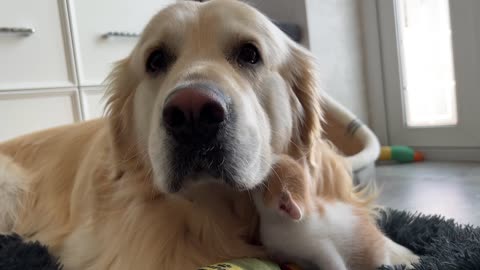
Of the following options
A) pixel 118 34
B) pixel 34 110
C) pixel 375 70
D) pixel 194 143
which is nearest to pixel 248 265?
pixel 194 143


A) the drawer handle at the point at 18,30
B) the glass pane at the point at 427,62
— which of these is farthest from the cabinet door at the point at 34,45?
the glass pane at the point at 427,62

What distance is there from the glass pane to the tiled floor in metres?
0.37

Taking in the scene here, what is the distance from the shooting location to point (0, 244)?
4.57 feet

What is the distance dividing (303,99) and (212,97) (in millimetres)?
476

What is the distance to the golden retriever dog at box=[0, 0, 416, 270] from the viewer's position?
2.85ft

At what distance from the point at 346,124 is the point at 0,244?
5.45 feet

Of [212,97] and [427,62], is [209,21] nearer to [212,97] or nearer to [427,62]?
[212,97]

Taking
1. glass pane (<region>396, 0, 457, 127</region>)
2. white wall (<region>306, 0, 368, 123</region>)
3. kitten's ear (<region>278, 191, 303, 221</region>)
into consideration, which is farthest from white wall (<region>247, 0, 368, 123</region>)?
kitten's ear (<region>278, 191, 303, 221</region>)

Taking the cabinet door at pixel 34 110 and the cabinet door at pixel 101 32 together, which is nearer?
the cabinet door at pixel 34 110

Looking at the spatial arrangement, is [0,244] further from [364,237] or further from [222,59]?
[364,237]

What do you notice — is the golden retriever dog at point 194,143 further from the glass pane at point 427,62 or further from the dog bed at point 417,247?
the glass pane at point 427,62

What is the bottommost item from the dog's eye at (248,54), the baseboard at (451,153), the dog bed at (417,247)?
the baseboard at (451,153)

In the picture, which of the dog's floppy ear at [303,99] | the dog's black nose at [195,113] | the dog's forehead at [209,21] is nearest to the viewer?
the dog's black nose at [195,113]

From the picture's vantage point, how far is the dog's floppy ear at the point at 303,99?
1195mm
